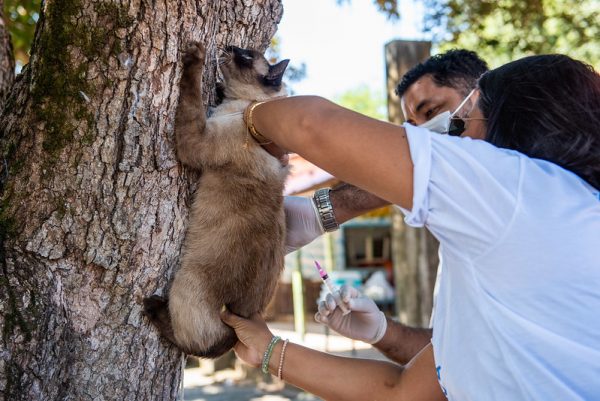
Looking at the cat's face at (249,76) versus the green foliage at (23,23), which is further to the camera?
the green foliage at (23,23)

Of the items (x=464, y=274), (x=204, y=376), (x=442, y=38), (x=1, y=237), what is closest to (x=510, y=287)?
(x=464, y=274)

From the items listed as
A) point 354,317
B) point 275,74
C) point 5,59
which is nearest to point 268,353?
point 354,317

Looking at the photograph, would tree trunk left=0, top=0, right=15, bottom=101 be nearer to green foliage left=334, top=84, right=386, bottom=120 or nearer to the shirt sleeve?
the shirt sleeve

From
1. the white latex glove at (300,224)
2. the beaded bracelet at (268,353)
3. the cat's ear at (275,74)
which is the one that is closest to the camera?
the beaded bracelet at (268,353)

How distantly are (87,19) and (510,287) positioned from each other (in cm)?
159

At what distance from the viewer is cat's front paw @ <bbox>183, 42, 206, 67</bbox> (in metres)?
2.25

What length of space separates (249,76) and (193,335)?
1.31m

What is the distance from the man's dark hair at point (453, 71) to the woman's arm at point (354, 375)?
2.06 metres

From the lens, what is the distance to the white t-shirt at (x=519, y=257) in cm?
147

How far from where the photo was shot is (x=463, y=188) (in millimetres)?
1507

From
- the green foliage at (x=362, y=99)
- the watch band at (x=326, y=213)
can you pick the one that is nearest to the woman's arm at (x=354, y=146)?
the watch band at (x=326, y=213)

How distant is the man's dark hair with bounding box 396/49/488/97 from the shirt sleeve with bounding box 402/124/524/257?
2.31 meters

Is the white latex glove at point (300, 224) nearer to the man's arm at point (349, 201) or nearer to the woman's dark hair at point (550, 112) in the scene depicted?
the man's arm at point (349, 201)

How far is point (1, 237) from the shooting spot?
80.8 inches
